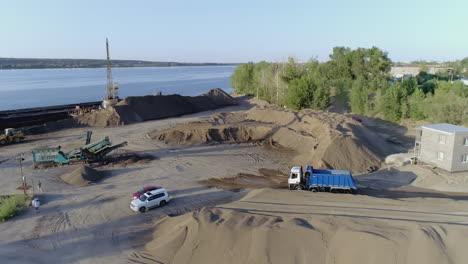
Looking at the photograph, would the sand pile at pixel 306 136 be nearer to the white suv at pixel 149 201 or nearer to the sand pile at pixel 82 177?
the sand pile at pixel 82 177

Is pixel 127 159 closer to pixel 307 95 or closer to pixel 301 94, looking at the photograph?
pixel 301 94

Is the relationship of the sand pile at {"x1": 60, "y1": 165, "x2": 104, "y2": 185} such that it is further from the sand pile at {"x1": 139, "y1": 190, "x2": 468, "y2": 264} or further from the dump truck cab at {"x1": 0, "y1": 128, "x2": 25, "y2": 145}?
the dump truck cab at {"x1": 0, "y1": 128, "x2": 25, "y2": 145}

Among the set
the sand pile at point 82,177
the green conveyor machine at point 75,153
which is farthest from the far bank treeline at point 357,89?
the sand pile at point 82,177

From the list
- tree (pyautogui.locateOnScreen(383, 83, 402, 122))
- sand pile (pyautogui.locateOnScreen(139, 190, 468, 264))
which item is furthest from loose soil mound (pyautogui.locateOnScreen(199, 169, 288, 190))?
tree (pyautogui.locateOnScreen(383, 83, 402, 122))

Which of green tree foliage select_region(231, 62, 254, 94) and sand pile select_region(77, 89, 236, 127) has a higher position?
green tree foliage select_region(231, 62, 254, 94)

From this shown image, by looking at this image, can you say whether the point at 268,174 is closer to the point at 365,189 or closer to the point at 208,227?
the point at 365,189
